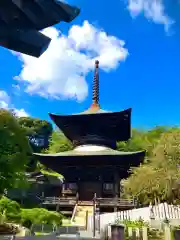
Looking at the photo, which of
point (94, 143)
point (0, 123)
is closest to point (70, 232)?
point (0, 123)

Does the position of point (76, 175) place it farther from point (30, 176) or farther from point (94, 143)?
point (30, 176)

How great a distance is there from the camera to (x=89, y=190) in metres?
35.0

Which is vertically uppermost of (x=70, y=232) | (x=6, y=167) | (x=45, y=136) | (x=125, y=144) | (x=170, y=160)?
(x=45, y=136)

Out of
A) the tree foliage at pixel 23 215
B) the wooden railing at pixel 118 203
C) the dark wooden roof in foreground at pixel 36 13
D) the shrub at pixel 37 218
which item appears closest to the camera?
the dark wooden roof in foreground at pixel 36 13

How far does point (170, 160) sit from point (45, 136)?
2296 inches

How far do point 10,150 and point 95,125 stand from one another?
2370 centimetres

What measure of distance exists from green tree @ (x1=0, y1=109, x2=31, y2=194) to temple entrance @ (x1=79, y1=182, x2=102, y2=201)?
19358mm

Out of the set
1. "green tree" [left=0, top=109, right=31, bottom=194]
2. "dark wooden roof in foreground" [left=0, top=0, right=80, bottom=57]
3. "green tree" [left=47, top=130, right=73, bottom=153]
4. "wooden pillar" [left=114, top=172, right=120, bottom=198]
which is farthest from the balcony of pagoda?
"dark wooden roof in foreground" [left=0, top=0, right=80, bottom=57]

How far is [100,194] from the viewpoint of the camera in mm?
34250

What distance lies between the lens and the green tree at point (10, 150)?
1433 cm

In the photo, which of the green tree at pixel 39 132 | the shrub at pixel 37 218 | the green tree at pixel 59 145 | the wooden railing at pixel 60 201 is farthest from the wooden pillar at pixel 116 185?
the green tree at pixel 39 132

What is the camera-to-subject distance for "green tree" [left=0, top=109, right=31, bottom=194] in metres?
14.3

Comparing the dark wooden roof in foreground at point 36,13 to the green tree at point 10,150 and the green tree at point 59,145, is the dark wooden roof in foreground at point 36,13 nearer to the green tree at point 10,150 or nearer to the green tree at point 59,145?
the green tree at point 10,150

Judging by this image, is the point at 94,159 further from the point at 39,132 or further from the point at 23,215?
the point at 39,132
